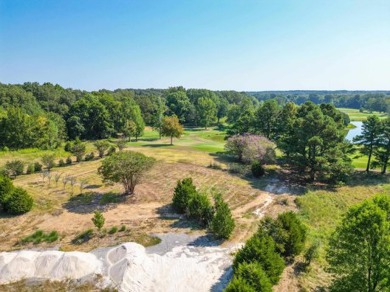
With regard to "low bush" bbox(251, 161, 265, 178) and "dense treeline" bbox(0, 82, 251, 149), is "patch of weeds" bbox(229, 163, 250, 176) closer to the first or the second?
"low bush" bbox(251, 161, 265, 178)

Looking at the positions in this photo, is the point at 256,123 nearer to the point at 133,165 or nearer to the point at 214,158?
the point at 214,158

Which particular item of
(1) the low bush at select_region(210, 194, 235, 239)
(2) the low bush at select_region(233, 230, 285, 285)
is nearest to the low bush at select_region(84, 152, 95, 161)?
(1) the low bush at select_region(210, 194, 235, 239)

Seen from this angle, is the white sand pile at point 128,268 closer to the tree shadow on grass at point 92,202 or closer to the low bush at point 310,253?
the low bush at point 310,253

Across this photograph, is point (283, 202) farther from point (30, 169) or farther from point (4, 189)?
point (30, 169)

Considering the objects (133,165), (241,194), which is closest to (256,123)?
(241,194)

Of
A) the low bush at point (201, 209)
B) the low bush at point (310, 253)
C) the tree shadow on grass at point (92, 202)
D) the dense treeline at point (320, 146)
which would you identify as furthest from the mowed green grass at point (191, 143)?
the low bush at point (310, 253)

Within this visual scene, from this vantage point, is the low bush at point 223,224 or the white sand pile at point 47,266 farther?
the low bush at point 223,224

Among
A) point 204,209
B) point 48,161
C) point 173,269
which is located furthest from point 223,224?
point 48,161
